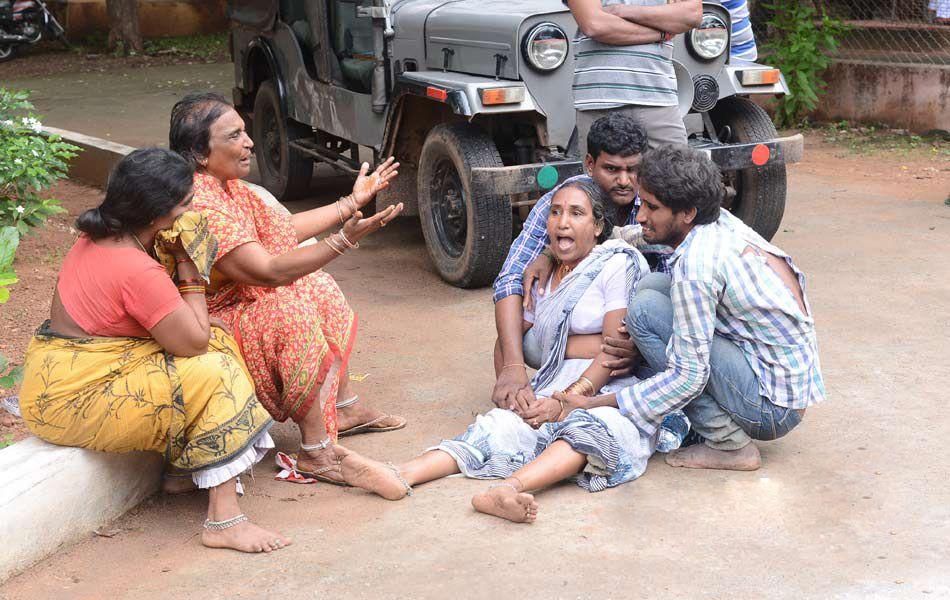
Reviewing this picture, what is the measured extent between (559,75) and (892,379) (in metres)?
2.29

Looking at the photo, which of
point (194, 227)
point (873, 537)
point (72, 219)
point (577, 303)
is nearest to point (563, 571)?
point (873, 537)

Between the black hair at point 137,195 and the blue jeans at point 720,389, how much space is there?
1.50m

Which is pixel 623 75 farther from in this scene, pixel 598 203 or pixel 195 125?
pixel 195 125

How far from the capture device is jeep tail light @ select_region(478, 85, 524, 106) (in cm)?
532

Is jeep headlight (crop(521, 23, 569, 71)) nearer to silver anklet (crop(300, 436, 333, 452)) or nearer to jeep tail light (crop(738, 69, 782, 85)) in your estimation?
jeep tail light (crop(738, 69, 782, 85))

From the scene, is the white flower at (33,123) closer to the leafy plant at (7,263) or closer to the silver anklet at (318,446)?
the leafy plant at (7,263)

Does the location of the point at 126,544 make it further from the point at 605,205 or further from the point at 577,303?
the point at 605,205

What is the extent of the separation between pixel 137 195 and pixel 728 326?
72.1 inches

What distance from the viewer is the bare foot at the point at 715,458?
3.51 metres

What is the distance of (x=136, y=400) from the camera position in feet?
10.1

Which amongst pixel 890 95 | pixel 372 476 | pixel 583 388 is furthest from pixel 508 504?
pixel 890 95

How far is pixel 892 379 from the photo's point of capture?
4227 millimetres

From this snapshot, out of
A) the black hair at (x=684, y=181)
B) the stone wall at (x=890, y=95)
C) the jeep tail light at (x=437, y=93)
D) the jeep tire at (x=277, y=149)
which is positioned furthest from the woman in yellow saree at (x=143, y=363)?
the stone wall at (x=890, y=95)

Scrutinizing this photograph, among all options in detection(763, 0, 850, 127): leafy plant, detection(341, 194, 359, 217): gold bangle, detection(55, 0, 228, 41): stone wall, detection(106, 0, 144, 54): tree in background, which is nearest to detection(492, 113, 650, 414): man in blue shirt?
detection(341, 194, 359, 217): gold bangle
